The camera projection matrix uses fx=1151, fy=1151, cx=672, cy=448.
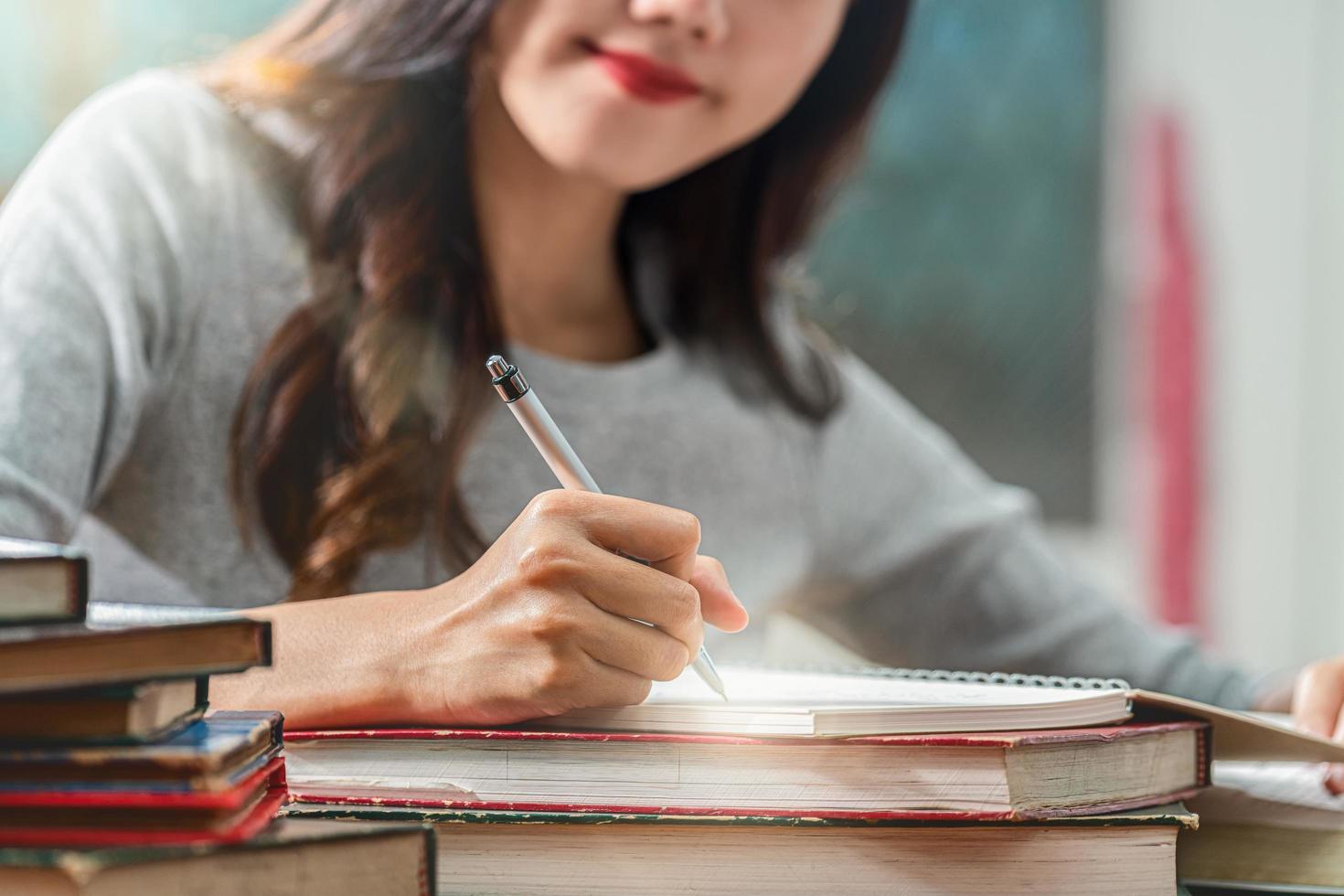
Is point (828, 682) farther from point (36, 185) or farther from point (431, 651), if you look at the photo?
point (36, 185)

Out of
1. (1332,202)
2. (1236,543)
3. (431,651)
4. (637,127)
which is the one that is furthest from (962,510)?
(1332,202)

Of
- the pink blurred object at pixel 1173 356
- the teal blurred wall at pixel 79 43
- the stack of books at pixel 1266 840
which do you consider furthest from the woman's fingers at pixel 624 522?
the pink blurred object at pixel 1173 356

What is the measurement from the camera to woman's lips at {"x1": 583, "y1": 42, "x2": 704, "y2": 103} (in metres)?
0.73

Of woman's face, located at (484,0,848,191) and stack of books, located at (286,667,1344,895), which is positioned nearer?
stack of books, located at (286,667,1344,895)

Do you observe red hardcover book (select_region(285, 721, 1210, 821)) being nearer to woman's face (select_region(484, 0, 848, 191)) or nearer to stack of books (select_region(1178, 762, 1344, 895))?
stack of books (select_region(1178, 762, 1344, 895))

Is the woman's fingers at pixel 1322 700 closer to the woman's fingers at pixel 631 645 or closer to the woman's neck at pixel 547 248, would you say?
the woman's fingers at pixel 631 645

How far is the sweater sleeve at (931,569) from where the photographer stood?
968mm

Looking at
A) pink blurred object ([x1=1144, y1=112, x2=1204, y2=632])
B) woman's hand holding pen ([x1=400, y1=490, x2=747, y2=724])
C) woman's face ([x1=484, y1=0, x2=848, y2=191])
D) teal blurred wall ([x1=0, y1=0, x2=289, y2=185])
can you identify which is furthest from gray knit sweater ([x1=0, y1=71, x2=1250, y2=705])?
pink blurred object ([x1=1144, y1=112, x2=1204, y2=632])

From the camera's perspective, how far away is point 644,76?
743mm

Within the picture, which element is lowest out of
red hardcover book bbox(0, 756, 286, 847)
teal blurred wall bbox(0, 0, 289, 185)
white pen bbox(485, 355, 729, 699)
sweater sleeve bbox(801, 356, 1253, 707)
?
sweater sleeve bbox(801, 356, 1253, 707)

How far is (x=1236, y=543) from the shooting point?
5.40 feet

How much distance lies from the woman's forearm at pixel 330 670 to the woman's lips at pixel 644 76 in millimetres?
423

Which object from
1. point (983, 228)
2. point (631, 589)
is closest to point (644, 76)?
point (631, 589)

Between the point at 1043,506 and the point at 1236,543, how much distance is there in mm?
288
